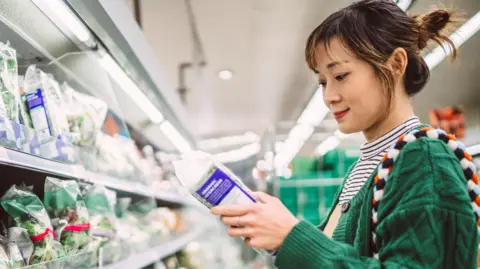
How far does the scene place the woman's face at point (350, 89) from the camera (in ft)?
3.63

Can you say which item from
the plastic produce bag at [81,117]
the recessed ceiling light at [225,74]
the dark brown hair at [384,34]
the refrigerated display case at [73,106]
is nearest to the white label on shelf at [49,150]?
the refrigerated display case at [73,106]

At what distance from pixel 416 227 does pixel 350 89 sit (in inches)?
14.7

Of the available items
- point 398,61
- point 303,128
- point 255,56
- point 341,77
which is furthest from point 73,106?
point 303,128

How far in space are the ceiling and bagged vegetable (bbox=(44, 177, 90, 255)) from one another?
1.87 metres

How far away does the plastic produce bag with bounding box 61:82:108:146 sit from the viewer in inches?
71.4

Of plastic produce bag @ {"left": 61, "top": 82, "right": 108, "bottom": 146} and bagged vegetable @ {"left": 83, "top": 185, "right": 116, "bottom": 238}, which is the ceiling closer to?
plastic produce bag @ {"left": 61, "top": 82, "right": 108, "bottom": 146}

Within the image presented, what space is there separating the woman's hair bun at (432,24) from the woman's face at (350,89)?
7.4 inches

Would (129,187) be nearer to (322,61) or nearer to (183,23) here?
(322,61)

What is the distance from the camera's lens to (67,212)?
5.41ft

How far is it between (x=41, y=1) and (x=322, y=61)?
94 centimetres

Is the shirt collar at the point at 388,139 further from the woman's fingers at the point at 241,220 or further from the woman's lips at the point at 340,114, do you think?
the woman's fingers at the point at 241,220

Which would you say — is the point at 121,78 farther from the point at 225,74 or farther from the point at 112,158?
the point at 225,74

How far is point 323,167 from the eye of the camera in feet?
23.7

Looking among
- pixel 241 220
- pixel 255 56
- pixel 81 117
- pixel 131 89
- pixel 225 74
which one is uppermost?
pixel 225 74
